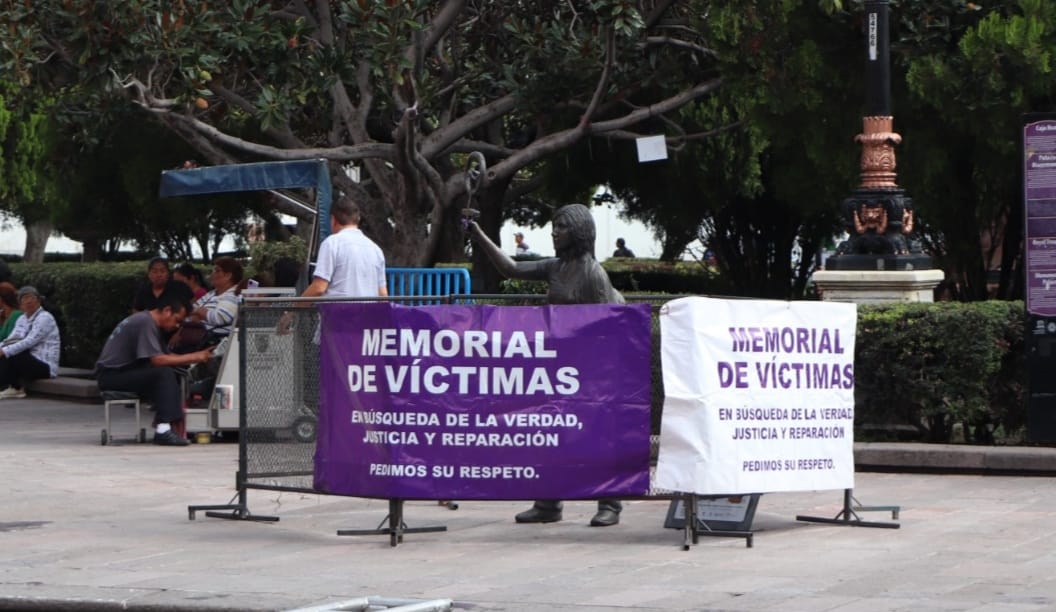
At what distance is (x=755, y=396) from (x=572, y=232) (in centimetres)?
139

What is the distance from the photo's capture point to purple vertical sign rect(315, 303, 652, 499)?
29.8 feet

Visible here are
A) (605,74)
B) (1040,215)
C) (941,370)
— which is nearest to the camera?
(1040,215)

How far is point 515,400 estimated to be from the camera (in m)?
9.09

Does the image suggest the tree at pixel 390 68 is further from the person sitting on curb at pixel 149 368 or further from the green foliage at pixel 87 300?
the person sitting on curb at pixel 149 368

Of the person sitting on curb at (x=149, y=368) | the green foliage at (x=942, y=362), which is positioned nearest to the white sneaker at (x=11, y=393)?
the person sitting on curb at (x=149, y=368)

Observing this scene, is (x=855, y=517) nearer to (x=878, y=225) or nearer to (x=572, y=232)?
(x=572, y=232)

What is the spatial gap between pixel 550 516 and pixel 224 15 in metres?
A: 9.71

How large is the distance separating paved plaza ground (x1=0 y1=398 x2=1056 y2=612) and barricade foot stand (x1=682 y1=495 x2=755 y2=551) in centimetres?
6

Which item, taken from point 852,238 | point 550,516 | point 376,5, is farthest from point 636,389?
point 376,5

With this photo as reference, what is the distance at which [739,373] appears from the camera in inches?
358

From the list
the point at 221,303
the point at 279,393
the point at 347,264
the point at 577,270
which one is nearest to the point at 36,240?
the point at 221,303

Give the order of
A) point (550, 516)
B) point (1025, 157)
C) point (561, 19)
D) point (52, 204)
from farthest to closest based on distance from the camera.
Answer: point (52, 204) → point (561, 19) → point (1025, 157) → point (550, 516)

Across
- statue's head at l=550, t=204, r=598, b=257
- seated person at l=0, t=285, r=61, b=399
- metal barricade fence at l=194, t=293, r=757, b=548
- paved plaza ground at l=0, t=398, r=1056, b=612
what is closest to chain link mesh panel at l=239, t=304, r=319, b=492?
metal barricade fence at l=194, t=293, r=757, b=548

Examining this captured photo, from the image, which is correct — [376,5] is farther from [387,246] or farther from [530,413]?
[530,413]
